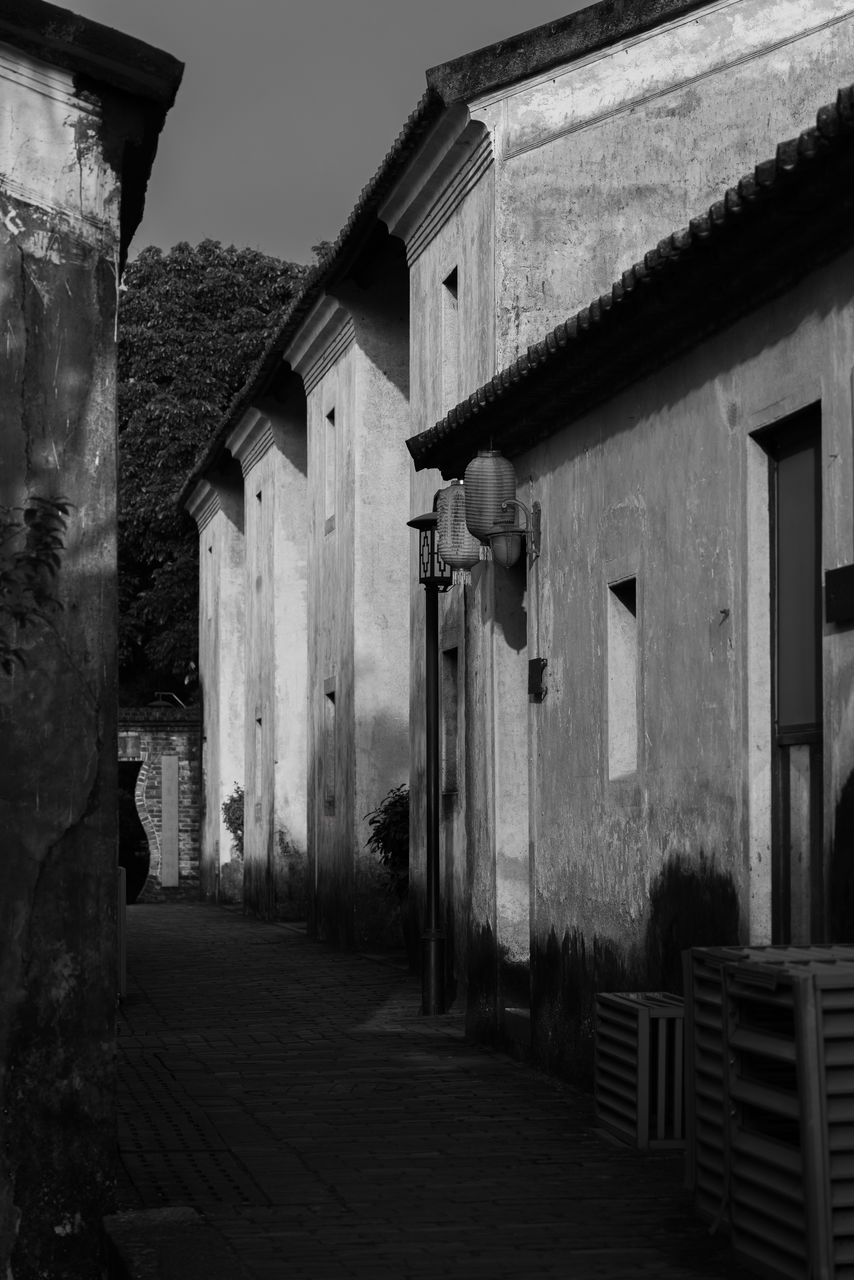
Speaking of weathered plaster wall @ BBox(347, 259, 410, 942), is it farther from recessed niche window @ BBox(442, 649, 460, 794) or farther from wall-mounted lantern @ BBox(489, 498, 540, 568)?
wall-mounted lantern @ BBox(489, 498, 540, 568)

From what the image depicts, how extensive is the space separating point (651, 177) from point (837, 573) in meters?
8.19

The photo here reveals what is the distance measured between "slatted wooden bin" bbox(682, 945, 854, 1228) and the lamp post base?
7.44m

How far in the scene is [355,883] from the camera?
2042cm

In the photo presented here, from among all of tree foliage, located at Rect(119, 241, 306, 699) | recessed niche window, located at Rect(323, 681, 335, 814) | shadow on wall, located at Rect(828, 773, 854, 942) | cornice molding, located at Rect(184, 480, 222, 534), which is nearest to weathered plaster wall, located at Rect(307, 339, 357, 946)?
recessed niche window, located at Rect(323, 681, 335, 814)

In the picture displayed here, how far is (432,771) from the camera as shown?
14453mm

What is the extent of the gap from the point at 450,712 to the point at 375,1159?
850 cm

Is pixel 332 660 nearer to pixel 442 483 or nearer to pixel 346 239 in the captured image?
pixel 346 239

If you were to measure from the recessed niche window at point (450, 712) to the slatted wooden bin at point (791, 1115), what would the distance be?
10168mm

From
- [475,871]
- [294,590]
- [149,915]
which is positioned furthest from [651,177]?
[149,915]

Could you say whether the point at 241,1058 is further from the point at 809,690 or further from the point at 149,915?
the point at 149,915

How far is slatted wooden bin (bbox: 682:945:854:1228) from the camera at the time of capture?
594cm

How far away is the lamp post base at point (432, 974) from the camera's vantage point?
14.0m

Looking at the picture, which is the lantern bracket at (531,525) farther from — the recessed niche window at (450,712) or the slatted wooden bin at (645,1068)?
the recessed niche window at (450,712)

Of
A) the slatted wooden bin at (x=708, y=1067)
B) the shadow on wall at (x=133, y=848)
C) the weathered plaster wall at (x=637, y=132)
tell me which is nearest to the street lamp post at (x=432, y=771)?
the weathered plaster wall at (x=637, y=132)
